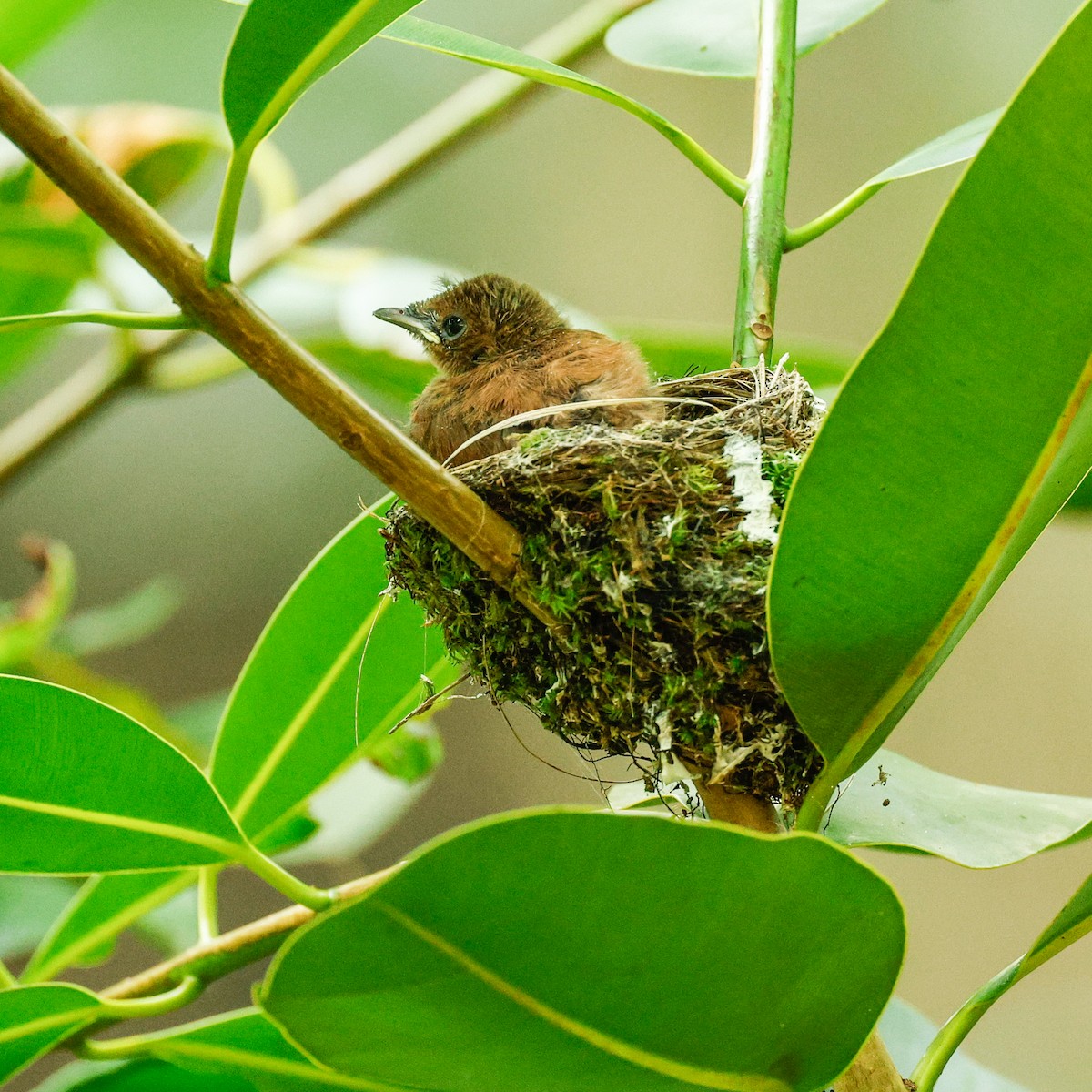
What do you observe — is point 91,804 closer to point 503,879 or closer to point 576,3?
point 503,879

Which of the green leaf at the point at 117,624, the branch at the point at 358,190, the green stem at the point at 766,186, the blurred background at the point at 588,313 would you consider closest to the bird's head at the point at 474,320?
the branch at the point at 358,190

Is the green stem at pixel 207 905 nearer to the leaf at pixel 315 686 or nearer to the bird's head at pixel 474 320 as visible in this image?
the leaf at pixel 315 686

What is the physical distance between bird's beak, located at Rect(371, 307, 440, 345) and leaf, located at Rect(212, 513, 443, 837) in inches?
27.8

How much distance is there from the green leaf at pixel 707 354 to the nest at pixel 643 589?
0.50 meters

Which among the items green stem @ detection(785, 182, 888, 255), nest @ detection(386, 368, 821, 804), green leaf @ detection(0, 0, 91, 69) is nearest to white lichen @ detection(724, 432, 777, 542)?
nest @ detection(386, 368, 821, 804)

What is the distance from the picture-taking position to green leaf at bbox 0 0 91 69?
1751 millimetres

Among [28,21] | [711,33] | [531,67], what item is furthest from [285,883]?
[28,21]

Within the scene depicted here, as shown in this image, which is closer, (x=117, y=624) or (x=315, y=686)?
(x=315, y=686)

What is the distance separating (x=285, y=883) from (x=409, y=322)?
120 cm

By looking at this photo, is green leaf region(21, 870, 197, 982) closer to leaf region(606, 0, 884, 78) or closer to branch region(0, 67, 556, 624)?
branch region(0, 67, 556, 624)

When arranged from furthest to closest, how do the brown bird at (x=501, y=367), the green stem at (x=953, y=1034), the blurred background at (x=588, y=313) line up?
the blurred background at (x=588, y=313)
the brown bird at (x=501, y=367)
the green stem at (x=953, y=1034)

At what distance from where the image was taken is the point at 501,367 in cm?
174

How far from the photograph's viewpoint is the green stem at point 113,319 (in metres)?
0.84

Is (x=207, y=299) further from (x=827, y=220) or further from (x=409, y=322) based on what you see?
(x=409, y=322)
